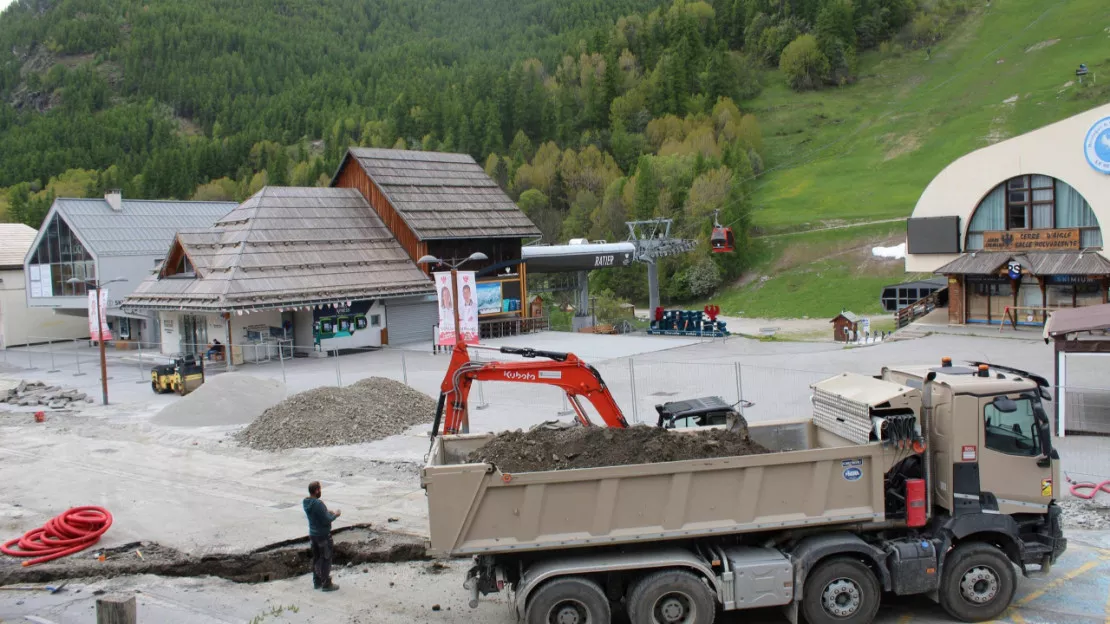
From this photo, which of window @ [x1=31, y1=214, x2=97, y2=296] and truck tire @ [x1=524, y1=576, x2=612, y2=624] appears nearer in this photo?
truck tire @ [x1=524, y1=576, x2=612, y2=624]

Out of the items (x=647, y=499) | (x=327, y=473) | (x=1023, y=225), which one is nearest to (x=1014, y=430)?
(x=647, y=499)

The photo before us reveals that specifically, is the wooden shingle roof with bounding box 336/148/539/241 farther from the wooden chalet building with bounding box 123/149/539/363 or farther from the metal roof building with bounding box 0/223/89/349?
the metal roof building with bounding box 0/223/89/349

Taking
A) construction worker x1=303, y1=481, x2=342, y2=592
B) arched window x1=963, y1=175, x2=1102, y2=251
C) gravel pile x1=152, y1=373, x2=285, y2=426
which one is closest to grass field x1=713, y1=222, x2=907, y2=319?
arched window x1=963, y1=175, x2=1102, y2=251

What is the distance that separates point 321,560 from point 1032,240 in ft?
112

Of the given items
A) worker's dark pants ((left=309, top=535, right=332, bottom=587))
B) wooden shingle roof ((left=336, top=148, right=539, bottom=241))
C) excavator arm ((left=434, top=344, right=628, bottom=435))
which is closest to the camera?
worker's dark pants ((left=309, top=535, right=332, bottom=587))

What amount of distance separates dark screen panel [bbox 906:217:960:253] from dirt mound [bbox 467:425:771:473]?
3061 centimetres

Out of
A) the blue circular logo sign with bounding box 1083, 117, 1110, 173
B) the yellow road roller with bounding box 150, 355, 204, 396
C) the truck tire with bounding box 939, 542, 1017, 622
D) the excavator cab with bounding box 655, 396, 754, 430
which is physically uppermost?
the blue circular logo sign with bounding box 1083, 117, 1110, 173

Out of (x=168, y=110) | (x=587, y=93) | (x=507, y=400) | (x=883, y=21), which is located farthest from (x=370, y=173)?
(x=168, y=110)

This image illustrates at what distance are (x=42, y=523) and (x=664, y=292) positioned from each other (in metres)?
62.8

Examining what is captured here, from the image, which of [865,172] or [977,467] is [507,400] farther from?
[865,172]

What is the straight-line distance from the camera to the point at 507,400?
86.5ft

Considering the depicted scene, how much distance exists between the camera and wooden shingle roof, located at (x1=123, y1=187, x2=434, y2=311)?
36438mm

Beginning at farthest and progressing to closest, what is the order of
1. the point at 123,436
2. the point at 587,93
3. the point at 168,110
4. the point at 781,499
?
the point at 168,110 < the point at 587,93 < the point at 123,436 < the point at 781,499

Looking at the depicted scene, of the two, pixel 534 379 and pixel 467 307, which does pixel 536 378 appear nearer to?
pixel 534 379
